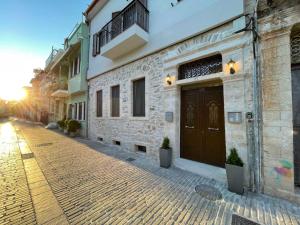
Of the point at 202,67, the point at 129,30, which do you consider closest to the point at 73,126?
the point at 129,30

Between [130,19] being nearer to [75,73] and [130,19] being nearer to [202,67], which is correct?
[202,67]

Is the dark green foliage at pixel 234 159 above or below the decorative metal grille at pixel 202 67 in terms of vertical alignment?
below

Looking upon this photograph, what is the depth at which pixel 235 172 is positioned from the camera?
327cm

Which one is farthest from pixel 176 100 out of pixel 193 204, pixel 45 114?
pixel 45 114

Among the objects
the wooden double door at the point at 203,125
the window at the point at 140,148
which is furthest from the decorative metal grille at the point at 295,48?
the window at the point at 140,148

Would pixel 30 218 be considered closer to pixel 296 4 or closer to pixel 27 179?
pixel 27 179

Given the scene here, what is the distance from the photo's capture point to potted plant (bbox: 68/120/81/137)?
10336mm

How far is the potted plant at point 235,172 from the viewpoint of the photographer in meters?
3.22

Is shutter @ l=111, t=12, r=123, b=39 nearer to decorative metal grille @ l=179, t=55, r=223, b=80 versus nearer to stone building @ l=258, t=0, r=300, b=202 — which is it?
decorative metal grille @ l=179, t=55, r=223, b=80

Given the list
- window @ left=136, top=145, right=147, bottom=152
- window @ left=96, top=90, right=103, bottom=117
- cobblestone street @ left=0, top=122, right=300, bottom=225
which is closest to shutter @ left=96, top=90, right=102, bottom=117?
window @ left=96, top=90, right=103, bottom=117

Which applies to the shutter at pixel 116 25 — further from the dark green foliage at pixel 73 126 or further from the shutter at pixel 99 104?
the dark green foliage at pixel 73 126

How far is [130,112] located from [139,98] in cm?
76

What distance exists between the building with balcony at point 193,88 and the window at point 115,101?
5 cm

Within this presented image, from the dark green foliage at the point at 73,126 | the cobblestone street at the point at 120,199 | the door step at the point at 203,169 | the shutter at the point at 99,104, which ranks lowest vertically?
the cobblestone street at the point at 120,199
